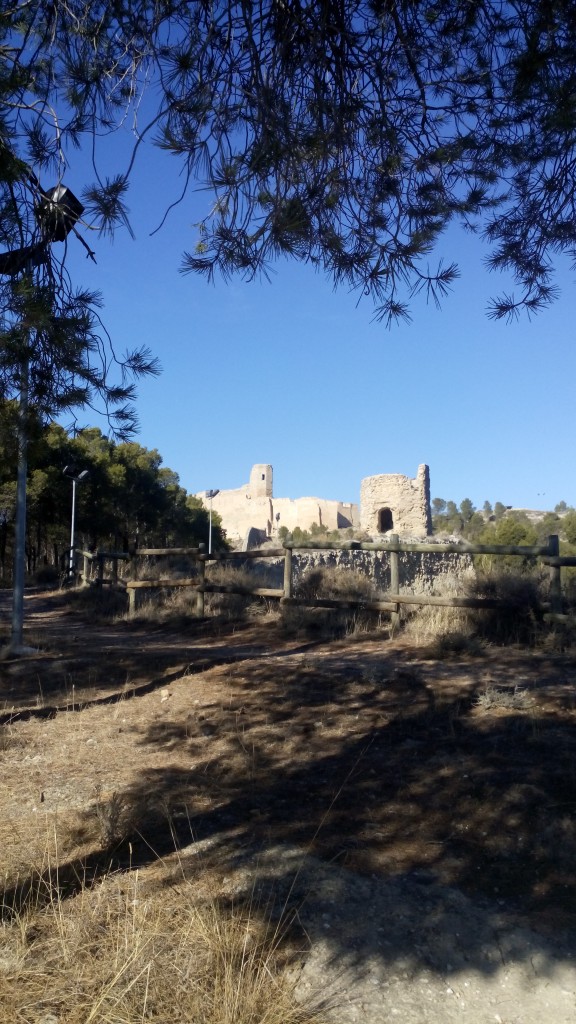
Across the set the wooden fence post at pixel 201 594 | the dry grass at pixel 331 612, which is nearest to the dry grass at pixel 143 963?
the dry grass at pixel 331 612

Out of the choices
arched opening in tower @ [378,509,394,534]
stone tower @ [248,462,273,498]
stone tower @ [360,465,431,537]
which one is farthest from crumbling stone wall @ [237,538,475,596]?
stone tower @ [248,462,273,498]

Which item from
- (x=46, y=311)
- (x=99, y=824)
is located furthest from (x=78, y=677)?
(x=46, y=311)

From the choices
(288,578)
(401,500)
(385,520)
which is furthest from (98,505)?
(288,578)

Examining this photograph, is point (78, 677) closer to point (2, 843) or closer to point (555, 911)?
point (2, 843)

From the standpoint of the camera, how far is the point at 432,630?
10.2 metres

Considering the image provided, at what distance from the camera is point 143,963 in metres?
3.25

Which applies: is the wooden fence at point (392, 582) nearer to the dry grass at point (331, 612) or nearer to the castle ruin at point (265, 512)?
Answer: the dry grass at point (331, 612)

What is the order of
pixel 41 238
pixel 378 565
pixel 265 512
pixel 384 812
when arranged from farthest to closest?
pixel 265 512 → pixel 378 565 → pixel 41 238 → pixel 384 812

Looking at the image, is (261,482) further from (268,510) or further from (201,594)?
(201,594)

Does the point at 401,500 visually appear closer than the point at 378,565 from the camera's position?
No

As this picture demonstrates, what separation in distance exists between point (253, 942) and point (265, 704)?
377cm

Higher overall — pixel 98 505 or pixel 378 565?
pixel 98 505

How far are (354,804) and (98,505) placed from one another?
3056cm

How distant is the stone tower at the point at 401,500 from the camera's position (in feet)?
134
